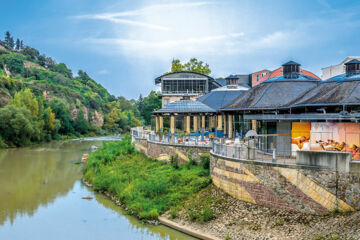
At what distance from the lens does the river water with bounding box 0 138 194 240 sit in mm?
20703

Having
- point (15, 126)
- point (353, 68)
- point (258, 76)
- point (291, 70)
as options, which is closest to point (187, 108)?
point (291, 70)

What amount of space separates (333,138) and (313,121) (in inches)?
64.6

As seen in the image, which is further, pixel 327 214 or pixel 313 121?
pixel 313 121

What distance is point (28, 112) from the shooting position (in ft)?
202

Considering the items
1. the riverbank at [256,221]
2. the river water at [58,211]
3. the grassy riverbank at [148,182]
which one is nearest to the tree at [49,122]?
the river water at [58,211]

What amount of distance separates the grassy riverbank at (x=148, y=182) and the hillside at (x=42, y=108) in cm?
2954

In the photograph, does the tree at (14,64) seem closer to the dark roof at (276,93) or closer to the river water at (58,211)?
the river water at (58,211)

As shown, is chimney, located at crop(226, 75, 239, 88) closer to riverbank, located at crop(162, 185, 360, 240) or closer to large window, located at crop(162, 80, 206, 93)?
large window, located at crop(162, 80, 206, 93)

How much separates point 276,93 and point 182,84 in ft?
102

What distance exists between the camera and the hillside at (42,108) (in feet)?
193

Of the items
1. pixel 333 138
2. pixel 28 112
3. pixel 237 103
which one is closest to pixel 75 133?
pixel 28 112

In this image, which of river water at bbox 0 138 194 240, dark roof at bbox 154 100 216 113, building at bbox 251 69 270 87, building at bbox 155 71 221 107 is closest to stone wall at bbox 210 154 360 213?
river water at bbox 0 138 194 240

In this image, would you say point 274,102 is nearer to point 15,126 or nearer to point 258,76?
point 258,76

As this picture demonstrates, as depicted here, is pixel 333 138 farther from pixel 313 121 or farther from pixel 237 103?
pixel 237 103
